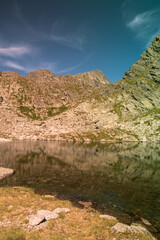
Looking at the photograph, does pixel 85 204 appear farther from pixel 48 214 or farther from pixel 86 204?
pixel 48 214

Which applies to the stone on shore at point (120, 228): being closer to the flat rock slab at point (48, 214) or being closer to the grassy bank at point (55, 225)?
the grassy bank at point (55, 225)

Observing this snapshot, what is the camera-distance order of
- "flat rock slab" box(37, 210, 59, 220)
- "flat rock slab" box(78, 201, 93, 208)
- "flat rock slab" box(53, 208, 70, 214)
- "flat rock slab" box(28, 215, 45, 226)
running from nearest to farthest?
"flat rock slab" box(28, 215, 45, 226)
"flat rock slab" box(37, 210, 59, 220)
"flat rock slab" box(53, 208, 70, 214)
"flat rock slab" box(78, 201, 93, 208)

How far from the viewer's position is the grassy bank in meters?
16.5

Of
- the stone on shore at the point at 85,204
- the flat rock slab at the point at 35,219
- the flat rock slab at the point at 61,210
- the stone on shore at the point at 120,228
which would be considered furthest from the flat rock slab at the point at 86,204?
the flat rock slab at the point at 35,219

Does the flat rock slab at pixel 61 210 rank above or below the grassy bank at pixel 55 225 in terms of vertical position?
below

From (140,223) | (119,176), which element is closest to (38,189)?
(140,223)

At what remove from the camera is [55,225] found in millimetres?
19078

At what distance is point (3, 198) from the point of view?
1072 inches

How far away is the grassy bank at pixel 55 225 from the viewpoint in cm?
1655

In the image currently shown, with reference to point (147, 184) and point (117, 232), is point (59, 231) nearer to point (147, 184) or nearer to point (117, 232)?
point (117, 232)

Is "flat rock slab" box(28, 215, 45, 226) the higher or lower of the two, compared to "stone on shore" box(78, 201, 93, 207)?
higher

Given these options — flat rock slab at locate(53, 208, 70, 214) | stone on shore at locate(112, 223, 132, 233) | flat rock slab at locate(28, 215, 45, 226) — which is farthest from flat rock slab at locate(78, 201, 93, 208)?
flat rock slab at locate(28, 215, 45, 226)

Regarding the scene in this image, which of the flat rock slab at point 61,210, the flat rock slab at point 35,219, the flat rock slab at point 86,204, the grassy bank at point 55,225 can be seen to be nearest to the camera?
the grassy bank at point 55,225

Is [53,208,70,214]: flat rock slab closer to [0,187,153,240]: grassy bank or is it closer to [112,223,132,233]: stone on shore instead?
[0,187,153,240]: grassy bank
